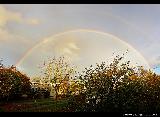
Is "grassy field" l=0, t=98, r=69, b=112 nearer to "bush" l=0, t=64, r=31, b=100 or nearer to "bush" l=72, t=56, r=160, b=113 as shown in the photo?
"bush" l=0, t=64, r=31, b=100

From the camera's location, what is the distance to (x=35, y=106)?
1260 centimetres

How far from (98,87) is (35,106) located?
2.07 m

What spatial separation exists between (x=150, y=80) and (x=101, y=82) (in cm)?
154

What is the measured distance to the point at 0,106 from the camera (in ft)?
41.5

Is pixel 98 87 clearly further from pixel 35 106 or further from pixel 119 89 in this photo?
pixel 35 106

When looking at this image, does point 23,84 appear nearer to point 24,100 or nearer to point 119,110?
point 24,100

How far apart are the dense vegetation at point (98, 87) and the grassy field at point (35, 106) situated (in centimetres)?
17

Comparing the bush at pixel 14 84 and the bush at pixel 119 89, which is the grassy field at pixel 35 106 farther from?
the bush at pixel 119 89

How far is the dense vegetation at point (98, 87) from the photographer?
1292 cm

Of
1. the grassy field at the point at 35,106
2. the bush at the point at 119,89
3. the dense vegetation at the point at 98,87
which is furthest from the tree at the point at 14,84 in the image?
the bush at the point at 119,89

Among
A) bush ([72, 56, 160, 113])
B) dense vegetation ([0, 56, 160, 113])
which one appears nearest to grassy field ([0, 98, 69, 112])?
dense vegetation ([0, 56, 160, 113])

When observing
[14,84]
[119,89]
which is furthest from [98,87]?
[14,84]

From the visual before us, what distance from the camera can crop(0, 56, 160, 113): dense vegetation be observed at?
12.9 meters

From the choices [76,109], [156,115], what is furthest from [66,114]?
[156,115]
